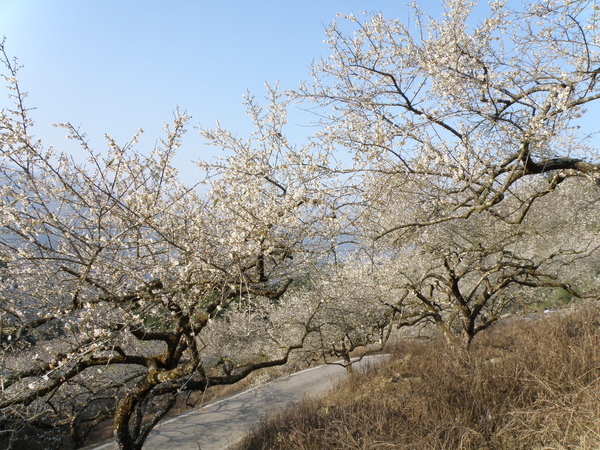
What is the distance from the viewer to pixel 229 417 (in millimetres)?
11078

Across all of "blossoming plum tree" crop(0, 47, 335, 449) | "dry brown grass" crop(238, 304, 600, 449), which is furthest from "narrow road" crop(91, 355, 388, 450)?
"blossoming plum tree" crop(0, 47, 335, 449)

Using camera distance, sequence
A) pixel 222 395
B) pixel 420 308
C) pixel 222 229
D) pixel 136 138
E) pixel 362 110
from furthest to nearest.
Answer: 1. pixel 222 395
2. pixel 420 308
3. pixel 362 110
4. pixel 222 229
5. pixel 136 138

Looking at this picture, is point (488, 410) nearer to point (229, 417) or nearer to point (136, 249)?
point (136, 249)

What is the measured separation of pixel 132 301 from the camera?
12.9 ft

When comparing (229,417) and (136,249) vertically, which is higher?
(136,249)

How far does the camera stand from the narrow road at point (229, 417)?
9.17 meters

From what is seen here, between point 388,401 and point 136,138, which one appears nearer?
point 136,138

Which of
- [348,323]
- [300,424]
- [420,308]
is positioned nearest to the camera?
[300,424]

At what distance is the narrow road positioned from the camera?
30.1 feet

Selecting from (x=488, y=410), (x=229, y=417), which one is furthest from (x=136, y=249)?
(x=229, y=417)

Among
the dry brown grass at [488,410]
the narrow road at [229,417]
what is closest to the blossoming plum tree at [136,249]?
the dry brown grass at [488,410]

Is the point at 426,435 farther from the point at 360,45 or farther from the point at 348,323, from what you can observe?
the point at 348,323

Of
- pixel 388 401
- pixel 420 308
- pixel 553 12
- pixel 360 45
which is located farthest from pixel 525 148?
pixel 420 308

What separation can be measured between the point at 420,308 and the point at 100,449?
8.19 meters
